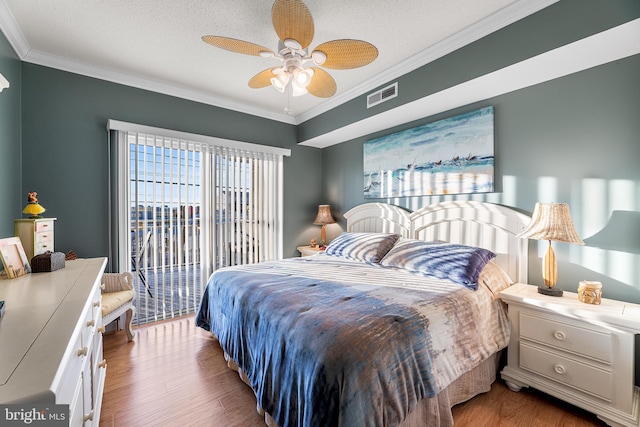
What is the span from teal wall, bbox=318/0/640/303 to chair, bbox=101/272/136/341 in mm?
3255

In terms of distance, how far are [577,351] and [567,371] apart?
15cm

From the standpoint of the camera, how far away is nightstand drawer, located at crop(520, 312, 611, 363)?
5.34 ft

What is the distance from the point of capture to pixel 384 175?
3525 millimetres

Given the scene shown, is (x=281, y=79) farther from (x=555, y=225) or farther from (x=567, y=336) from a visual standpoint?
(x=567, y=336)

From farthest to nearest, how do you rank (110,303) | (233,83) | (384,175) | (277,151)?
1. (277,151)
2. (384,175)
3. (233,83)
4. (110,303)

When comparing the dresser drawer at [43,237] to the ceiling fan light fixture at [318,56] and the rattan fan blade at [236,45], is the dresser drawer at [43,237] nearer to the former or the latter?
the rattan fan blade at [236,45]

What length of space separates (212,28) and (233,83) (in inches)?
37.2

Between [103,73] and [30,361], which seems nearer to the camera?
[30,361]

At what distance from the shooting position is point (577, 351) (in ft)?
5.62

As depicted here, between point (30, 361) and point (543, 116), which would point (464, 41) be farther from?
point (30, 361)

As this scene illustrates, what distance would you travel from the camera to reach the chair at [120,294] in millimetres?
2460

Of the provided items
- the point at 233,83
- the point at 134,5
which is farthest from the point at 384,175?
the point at 134,5

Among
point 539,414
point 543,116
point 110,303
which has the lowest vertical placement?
point 539,414

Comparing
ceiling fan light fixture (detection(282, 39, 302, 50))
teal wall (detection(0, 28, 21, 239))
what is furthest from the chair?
ceiling fan light fixture (detection(282, 39, 302, 50))
